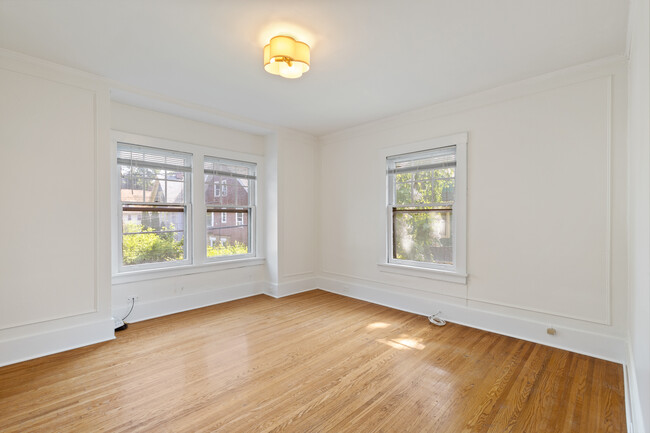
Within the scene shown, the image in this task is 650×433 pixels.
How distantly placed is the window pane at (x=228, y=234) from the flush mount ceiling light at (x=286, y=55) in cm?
277

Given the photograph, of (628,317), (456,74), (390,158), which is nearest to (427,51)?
(456,74)

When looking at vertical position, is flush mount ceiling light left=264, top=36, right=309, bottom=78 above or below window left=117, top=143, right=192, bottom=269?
above

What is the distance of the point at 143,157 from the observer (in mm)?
3990

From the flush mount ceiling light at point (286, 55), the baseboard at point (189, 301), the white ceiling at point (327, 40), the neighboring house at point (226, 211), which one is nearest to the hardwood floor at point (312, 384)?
the baseboard at point (189, 301)

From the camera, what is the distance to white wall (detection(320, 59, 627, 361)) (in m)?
Answer: 2.81

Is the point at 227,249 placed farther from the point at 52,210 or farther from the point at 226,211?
the point at 52,210

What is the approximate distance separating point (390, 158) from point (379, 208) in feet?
2.51

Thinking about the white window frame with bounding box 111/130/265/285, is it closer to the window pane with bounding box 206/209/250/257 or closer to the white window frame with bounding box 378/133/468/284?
the window pane with bounding box 206/209/250/257

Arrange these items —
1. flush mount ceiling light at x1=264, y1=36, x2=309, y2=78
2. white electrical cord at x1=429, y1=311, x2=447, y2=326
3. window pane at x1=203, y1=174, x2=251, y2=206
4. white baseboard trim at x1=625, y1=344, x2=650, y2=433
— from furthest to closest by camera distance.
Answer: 1. window pane at x1=203, y1=174, x2=251, y2=206
2. white electrical cord at x1=429, y1=311, x2=447, y2=326
3. flush mount ceiling light at x1=264, y1=36, x2=309, y2=78
4. white baseboard trim at x1=625, y1=344, x2=650, y2=433

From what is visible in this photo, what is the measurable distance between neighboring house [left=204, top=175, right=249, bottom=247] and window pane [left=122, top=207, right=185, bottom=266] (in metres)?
0.45

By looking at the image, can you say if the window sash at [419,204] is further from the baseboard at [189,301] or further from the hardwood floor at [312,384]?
the baseboard at [189,301]

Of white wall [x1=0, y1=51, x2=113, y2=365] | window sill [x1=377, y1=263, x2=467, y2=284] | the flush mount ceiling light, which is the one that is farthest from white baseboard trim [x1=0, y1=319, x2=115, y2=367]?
window sill [x1=377, y1=263, x2=467, y2=284]

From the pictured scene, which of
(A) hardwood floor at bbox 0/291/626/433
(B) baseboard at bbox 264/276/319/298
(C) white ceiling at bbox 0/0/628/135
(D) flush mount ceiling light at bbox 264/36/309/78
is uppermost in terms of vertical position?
(C) white ceiling at bbox 0/0/628/135

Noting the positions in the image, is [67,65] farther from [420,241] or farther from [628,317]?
[628,317]
